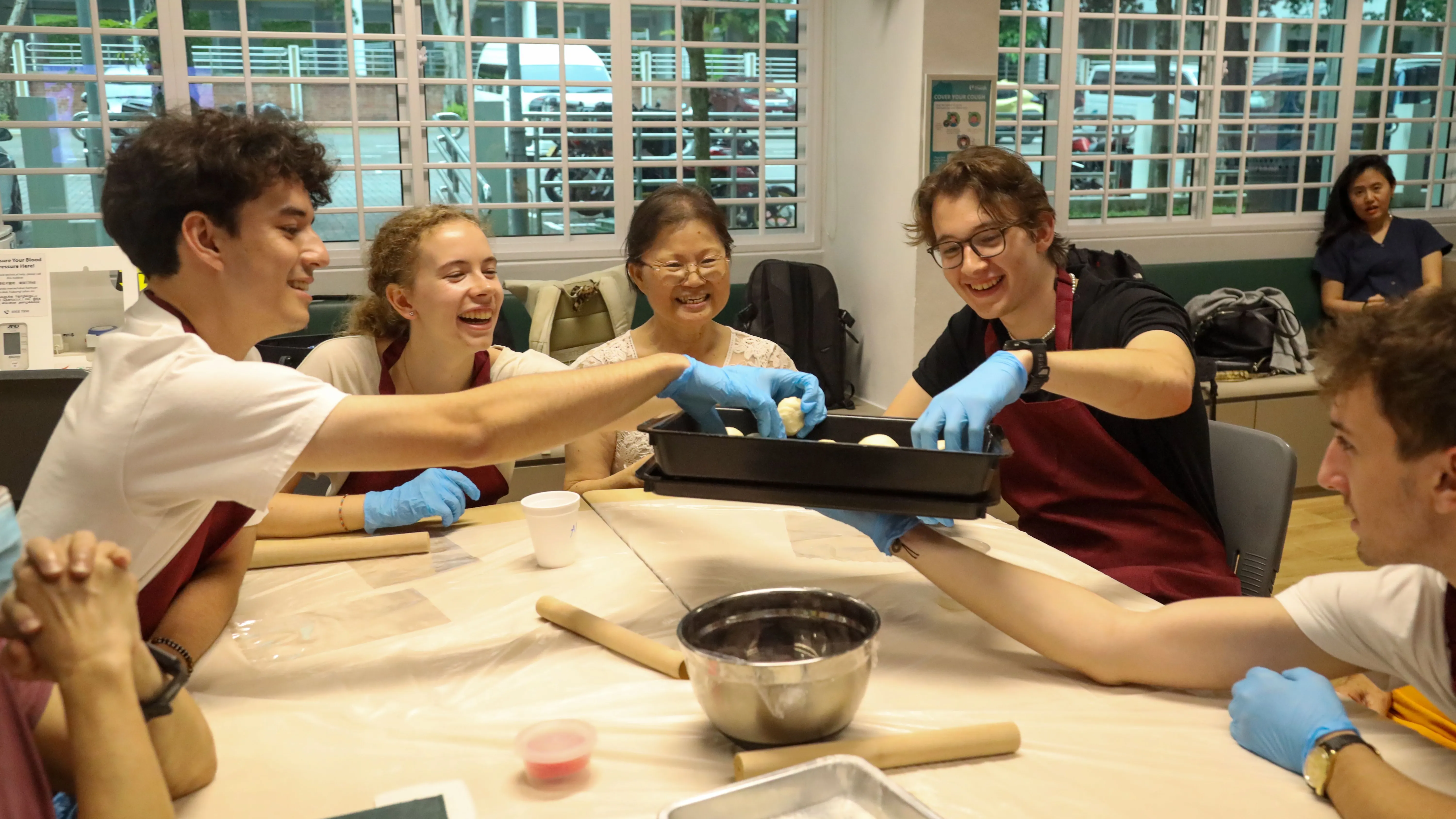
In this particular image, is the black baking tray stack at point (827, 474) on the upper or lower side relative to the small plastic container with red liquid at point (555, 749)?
upper

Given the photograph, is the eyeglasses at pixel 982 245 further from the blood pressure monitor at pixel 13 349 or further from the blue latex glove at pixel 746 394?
the blood pressure monitor at pixel 13 349

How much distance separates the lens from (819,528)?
1.81 metres

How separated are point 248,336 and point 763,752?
97cm

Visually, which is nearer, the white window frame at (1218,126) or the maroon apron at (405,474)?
the maroon apron at (405,474)

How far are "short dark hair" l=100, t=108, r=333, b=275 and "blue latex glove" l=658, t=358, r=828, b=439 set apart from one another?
654 millimetres

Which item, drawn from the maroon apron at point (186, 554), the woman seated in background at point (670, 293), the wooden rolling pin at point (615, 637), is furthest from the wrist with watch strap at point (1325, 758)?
the woman seated in background at point (670, 293)

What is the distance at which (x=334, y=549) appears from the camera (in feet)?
5.47

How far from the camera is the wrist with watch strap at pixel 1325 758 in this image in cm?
96

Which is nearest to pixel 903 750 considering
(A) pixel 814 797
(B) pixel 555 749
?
(A) pixel 814 797

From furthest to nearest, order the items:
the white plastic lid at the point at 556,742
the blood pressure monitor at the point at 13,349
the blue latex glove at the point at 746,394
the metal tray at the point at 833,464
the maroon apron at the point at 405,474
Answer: the blood pressure monitor at the point at 13,349
the maroon apron at the point at 405,474
the blue latex glove at the point at 746,394
the metal tray at the point at 833,464
the white plastic lid at the point at 556,742


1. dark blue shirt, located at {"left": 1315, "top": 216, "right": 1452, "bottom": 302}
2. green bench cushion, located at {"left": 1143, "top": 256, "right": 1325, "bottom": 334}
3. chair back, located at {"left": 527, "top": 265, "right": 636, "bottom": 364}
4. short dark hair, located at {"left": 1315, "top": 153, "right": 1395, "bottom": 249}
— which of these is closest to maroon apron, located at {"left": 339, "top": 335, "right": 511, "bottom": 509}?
chair back, located at {"left": 527, "top": 265, "right": 636, "bottom": 364}

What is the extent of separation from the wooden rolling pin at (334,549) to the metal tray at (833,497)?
1.55ft

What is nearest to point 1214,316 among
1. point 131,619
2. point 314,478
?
point 314,478

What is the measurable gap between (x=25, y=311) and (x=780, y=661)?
2.72 metres
